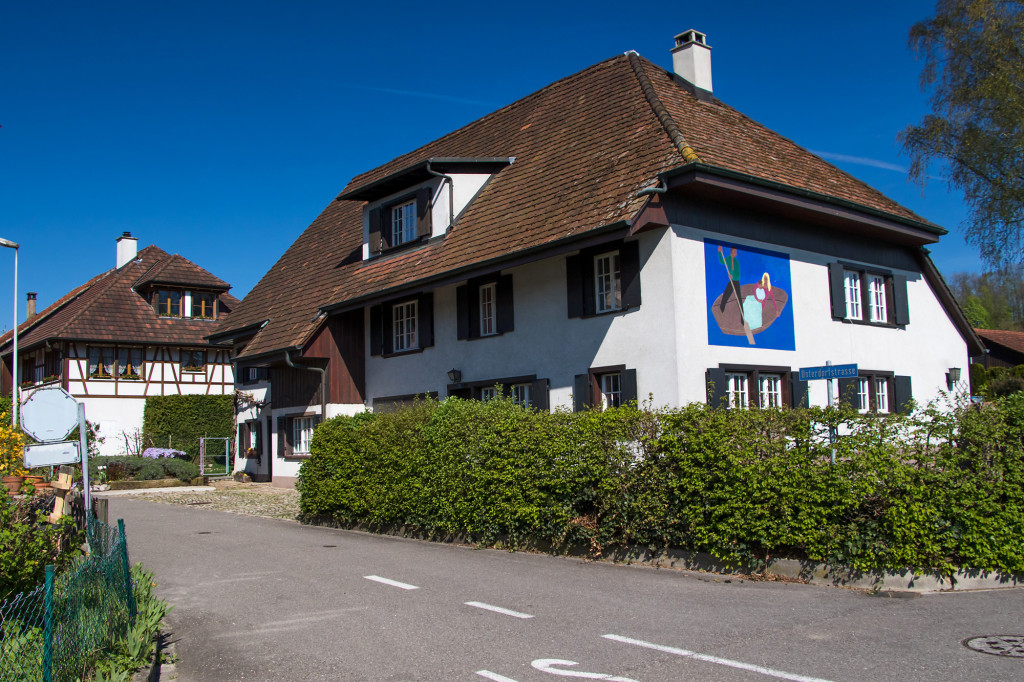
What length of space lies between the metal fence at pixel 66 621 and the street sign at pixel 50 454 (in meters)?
2.23

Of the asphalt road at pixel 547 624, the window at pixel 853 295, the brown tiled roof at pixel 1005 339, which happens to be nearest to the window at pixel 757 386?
the window at pixel 853 295

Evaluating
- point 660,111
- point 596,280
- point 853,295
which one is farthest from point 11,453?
point 853,295

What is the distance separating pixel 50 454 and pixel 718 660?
23.0ft

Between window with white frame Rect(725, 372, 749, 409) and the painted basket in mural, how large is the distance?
31.3 inches

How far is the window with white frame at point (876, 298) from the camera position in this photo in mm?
19219

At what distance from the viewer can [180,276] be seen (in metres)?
43.0

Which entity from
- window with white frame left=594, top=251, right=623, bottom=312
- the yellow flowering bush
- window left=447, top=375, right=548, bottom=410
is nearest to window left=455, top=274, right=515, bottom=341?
window left=447, top=375, right=548, bottom=410

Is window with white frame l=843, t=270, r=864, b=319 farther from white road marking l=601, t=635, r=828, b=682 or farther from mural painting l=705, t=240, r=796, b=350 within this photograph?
white road marking l=601, t=635, r=828, b=682

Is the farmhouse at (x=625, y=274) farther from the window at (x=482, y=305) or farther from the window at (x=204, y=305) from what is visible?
the window at (x=204, y=305)

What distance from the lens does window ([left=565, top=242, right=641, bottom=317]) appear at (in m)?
16.4

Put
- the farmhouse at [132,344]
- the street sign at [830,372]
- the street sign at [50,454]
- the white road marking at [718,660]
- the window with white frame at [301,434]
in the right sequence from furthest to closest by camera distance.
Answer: the farmhouse at [132,344] < the window with white frame at [301,434] < the street sign at [830,372] < the street sign at [50,454] < the white road marking at [718,660]

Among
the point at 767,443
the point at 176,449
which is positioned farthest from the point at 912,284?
the point at 176,449

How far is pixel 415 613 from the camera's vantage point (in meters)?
8.60

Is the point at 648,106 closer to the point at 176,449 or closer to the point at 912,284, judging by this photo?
the point at 912,284
